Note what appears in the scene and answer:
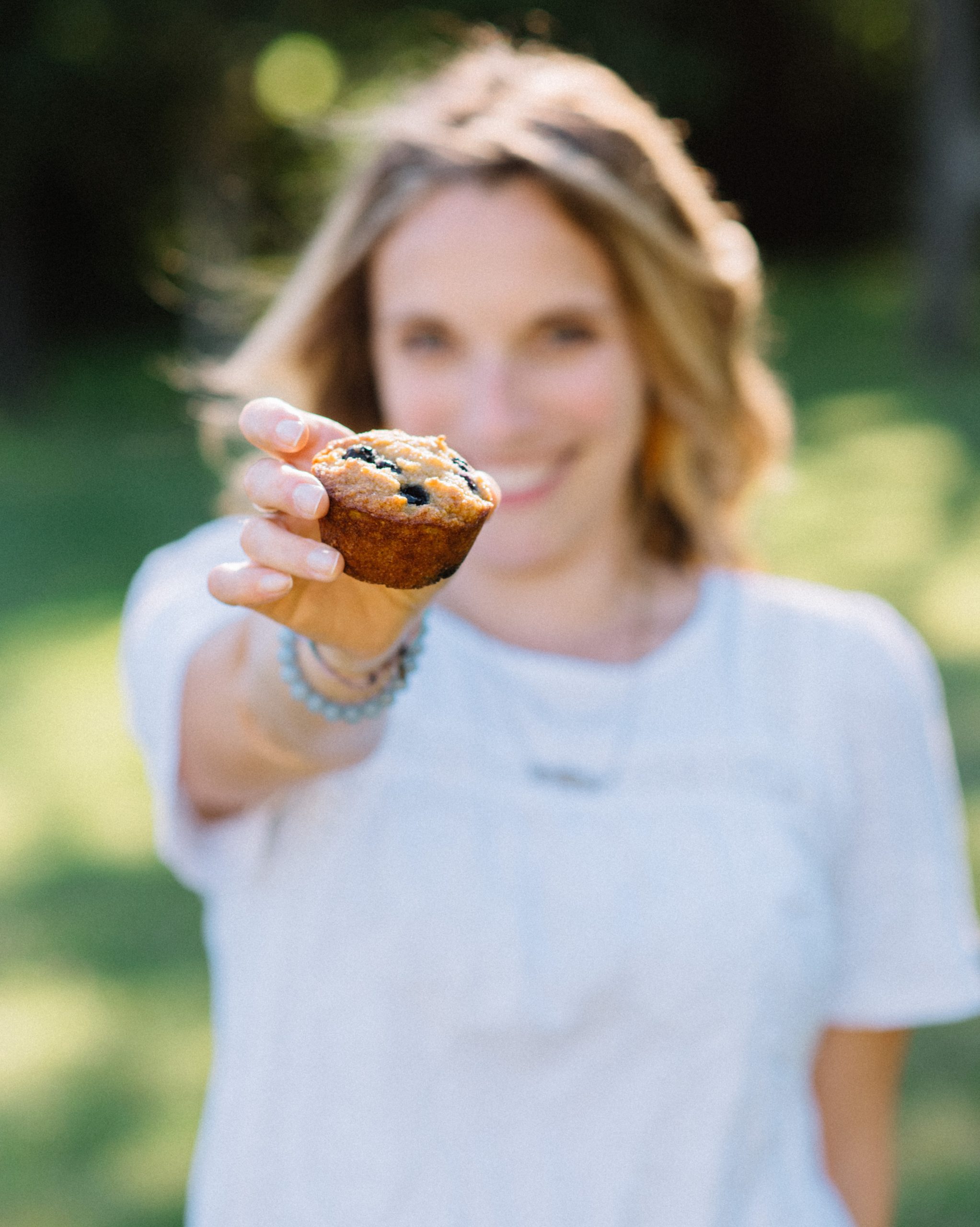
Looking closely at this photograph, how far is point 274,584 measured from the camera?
1.41 meters

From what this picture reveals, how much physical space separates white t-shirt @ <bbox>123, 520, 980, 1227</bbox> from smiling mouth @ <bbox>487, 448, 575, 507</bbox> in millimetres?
254

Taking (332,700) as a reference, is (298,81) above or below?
below

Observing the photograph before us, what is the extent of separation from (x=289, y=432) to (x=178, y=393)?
1638cm

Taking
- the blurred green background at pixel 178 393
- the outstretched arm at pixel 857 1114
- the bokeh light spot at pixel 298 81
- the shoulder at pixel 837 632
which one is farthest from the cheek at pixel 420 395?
the bokeh light spot at pixel 298 81

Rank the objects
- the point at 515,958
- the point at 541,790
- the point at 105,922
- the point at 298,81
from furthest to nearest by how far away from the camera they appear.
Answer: the point at 298,81, the point at 105,922, the point at 541,790, the point at 515,958

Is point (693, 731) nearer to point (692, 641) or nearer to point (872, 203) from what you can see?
point (692, 641)

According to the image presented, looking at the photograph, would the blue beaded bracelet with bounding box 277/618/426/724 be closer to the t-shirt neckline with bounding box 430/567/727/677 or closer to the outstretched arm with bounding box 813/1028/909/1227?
the t-shirt neckline with bounding box 430/567/727/677

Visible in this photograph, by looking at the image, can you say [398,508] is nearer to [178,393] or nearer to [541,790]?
[541,790]

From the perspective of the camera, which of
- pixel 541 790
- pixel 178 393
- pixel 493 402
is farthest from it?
pixel 178 393

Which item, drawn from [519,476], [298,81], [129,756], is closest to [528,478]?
[519,476]

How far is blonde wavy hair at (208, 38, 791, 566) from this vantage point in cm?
237

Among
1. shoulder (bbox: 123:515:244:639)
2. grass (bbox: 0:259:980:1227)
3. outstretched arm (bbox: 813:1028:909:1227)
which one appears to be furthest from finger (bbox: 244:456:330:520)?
grass (bbox: 0:259:980:1227)

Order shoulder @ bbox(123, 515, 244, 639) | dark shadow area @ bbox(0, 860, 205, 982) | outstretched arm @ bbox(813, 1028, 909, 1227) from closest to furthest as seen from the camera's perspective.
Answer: shoulder @ bbox(123, 515, 244, 639) < outstretched arm @ bbox(813, 1028, 909, 1227) < dark shadow area @ bbox(0, 860, 205, 982)

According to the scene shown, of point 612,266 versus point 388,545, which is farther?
point 612,266
